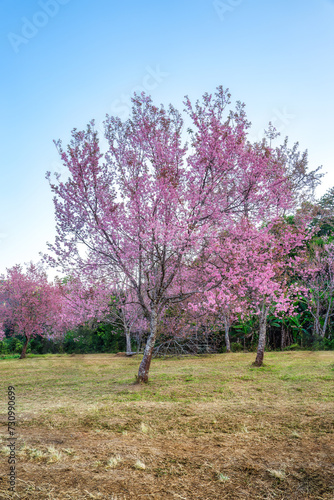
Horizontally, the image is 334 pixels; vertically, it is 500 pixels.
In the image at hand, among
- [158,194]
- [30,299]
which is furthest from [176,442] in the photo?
[30,299]

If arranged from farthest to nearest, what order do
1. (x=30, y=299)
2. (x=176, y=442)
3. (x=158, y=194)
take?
(x=30, y=299) → (x=158, y=194) → (x=176, y=442)

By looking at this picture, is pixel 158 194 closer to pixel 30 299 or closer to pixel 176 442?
pixel 176 442

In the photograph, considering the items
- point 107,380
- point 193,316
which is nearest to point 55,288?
point 193,316

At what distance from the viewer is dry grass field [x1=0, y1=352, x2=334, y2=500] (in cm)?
321

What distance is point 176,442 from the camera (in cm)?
449

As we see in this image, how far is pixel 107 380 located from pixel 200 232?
5487 millimetres

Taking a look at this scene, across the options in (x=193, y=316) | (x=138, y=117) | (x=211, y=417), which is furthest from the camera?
(x=193, y=316)

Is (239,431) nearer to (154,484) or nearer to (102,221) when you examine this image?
(154,484)

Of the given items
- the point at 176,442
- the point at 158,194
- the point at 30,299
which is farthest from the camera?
the point at 30,299

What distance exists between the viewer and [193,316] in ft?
56.5

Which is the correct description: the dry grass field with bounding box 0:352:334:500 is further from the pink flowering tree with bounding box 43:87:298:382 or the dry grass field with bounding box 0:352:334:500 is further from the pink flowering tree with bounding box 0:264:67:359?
the pink flowering tree with bounding box 0:264:67:359

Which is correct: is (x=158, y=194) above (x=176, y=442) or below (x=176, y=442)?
above

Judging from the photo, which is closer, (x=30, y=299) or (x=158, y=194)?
(x=158, y=194)

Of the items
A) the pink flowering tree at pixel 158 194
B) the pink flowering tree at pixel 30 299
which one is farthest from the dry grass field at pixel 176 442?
the pink flowering tree at pixel 30 299
